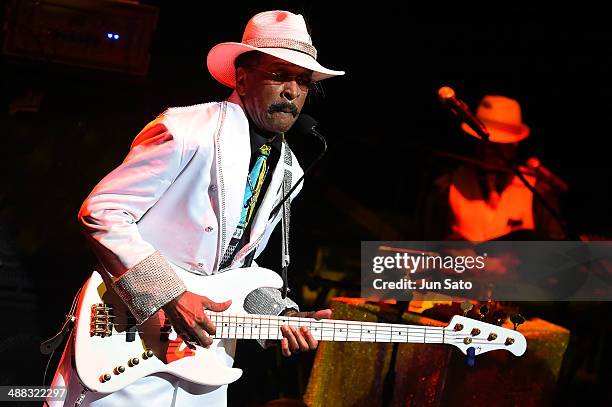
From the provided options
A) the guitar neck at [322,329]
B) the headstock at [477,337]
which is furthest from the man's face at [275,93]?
the headstock at [477,337]

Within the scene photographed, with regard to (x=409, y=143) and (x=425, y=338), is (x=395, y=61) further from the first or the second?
(x=425, y=338)

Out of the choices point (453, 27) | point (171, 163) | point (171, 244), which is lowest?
point (171, 244)

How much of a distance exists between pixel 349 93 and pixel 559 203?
6.65 feet

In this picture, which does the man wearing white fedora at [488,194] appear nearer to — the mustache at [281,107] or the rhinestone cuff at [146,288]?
the mustache at [281,107]

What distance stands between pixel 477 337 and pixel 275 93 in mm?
1396

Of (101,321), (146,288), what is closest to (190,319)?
(146,288)

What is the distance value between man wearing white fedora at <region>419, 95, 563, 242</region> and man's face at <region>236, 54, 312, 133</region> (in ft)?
10.5

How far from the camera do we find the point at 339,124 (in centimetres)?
645

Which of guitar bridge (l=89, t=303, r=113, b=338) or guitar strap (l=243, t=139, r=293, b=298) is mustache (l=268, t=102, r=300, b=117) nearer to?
guitar strap (l=243, t=139, r=293, b=298)

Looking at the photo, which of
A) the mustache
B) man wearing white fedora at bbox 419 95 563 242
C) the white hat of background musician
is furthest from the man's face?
the white hat of background musician

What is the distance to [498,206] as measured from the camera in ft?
21.0

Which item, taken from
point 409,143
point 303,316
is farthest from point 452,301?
point 409,143

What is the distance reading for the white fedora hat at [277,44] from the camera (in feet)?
10.4

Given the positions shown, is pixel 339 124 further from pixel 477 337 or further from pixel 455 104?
pixel 477 337
